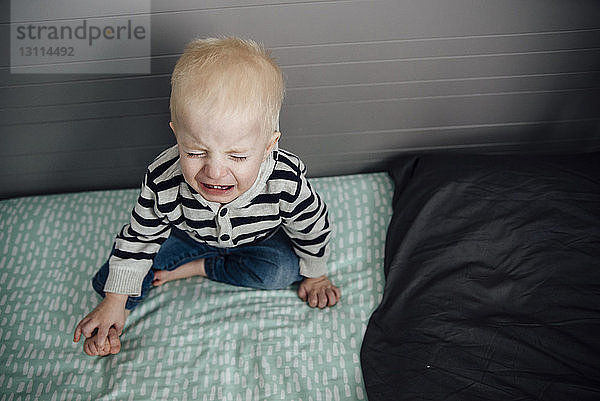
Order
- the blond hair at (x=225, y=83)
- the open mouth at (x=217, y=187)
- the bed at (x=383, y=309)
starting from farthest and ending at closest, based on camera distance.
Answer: the bed at (x=383, y=309) < the open mouth at (x=217, y=187) < the blond hair at (x=225, y=83)

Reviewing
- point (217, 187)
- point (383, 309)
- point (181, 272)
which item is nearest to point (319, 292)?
point (383, 309)

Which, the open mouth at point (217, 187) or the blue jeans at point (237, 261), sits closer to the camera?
the open mouth at point (217, 187)

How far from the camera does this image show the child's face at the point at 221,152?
93 cm

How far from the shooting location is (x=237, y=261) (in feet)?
4.33

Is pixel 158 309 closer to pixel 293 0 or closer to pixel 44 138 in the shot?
pixel 44 138

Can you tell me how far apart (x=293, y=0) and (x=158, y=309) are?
0.66 m

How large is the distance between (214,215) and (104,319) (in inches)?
11.9

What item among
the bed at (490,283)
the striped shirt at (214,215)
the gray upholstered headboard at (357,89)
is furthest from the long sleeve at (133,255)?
the bed at (490,283)

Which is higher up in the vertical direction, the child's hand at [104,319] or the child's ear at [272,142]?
the child's ear at [272,142]

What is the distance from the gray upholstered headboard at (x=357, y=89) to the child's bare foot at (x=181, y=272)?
303 millimetres

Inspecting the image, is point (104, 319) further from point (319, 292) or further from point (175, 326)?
point (319, 292)

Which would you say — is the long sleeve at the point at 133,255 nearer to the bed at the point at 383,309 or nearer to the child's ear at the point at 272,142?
the bed at the point at 383,309

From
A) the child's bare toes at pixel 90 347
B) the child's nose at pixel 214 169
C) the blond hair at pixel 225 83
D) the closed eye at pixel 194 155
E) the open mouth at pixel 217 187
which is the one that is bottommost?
the child's bare toes at pixel 90 347

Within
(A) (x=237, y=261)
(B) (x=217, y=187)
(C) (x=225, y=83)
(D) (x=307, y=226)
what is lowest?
(A) (x=237, y=261)
